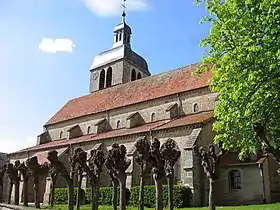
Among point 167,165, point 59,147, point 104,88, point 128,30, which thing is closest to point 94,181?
point 167,165

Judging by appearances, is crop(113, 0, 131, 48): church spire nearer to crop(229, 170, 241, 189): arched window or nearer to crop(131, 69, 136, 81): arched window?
crop(131, 69, 136, 81): arched window

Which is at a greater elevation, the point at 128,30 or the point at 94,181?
the point at 128,30

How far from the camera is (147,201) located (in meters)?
24.4

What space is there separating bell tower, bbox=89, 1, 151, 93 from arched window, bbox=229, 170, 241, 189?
80.1ft

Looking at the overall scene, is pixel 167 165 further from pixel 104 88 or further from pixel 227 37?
pixel 104 88

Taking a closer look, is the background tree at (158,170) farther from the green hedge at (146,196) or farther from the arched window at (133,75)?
the arched window at (133,75)

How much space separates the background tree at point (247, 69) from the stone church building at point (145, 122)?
6333 mm

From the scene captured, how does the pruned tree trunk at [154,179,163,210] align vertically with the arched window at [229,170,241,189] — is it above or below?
below

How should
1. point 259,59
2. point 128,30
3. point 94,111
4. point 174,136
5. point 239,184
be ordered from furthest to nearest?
1. point 128,30
2. point 94,111
3. point 174,136
4. point 239,184
5. point 259,59

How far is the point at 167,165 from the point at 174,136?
8228mm

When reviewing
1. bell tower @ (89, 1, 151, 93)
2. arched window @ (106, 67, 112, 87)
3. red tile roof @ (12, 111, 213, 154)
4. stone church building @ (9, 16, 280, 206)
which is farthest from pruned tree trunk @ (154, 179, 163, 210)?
arched window @ (106, 67, 112, 87)

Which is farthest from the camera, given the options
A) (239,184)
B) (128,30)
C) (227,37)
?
(128,30)

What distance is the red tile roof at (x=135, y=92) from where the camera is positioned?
108 feet

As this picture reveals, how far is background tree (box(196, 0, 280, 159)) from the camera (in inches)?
541
